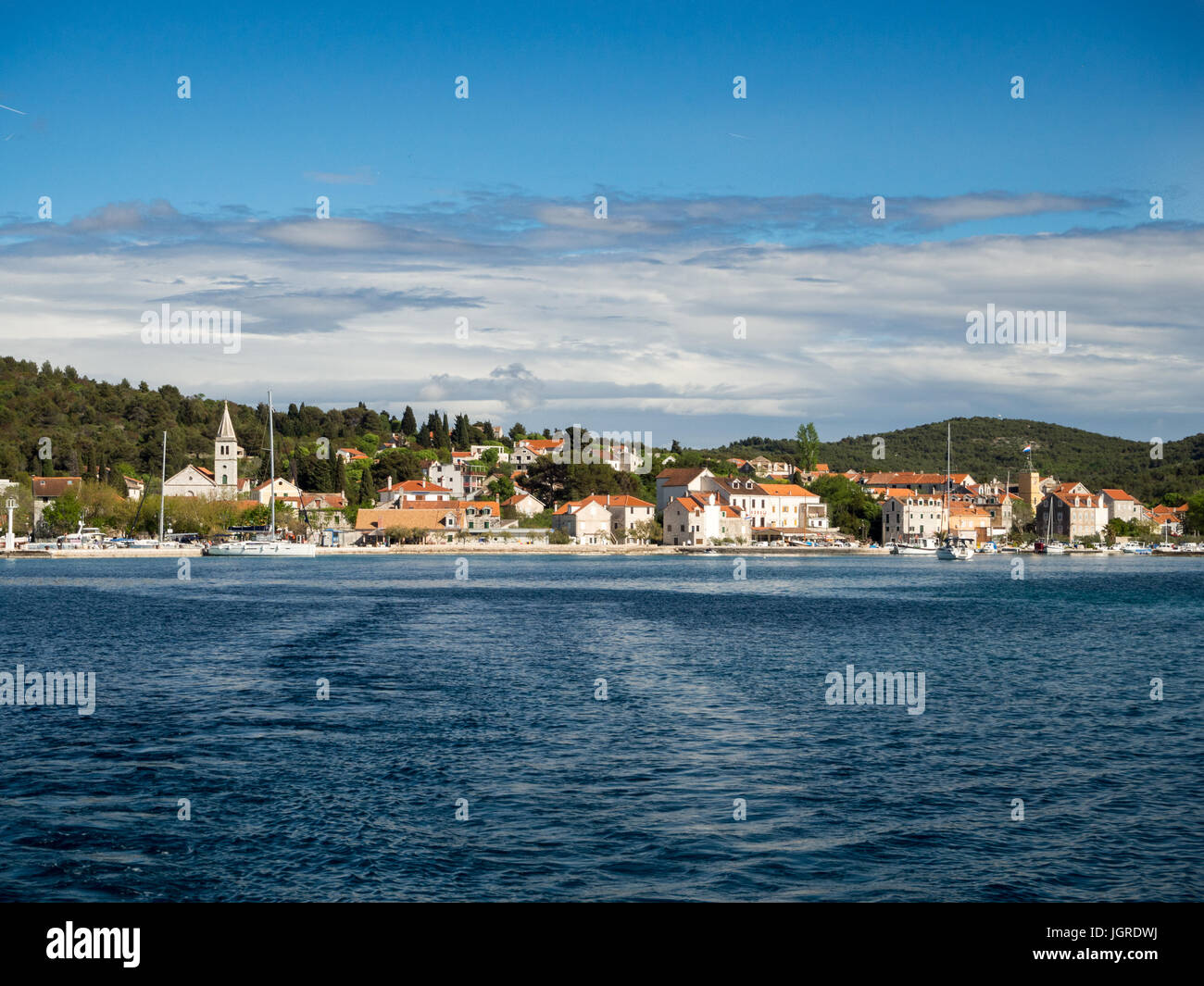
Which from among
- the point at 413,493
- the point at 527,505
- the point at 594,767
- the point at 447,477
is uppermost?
the point at 447,477

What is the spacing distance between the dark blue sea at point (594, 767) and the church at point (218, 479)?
92545 millimetres

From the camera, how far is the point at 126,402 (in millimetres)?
177250

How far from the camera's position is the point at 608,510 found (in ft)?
415

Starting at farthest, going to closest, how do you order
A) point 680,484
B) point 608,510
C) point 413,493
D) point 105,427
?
point 105,427, point 413,493, point 680,484, point 608,510

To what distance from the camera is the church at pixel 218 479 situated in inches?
→ 5022

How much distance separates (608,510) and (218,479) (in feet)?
169

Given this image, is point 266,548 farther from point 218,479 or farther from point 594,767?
point 594,767

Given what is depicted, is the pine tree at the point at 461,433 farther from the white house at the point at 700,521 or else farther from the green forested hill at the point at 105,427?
the white house at the point at 700,521

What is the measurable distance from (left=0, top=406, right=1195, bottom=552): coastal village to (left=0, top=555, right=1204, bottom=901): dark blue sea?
84.5m

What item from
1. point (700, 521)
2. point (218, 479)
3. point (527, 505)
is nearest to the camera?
point (700, 521)

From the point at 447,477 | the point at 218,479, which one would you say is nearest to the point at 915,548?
the point at 447,477

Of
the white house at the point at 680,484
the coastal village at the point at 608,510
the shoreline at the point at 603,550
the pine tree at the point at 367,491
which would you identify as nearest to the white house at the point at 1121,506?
the coastal village at the point at 608,510
